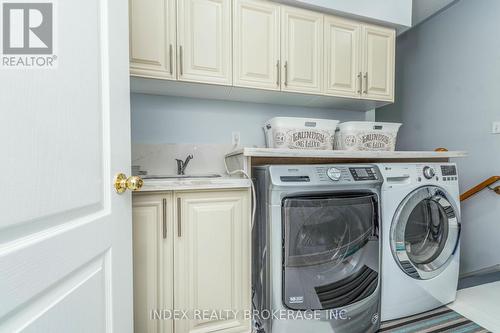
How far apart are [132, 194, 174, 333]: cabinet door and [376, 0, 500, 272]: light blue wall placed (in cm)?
258

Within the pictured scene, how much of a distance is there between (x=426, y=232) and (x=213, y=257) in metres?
1.41

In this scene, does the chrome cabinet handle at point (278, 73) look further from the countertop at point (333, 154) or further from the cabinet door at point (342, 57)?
the countertop at point (333, 154)

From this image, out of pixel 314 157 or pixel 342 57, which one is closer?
pixel 314 157

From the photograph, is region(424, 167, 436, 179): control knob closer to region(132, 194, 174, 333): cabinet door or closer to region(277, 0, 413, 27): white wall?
region(277, 0, 413, 27): white wall

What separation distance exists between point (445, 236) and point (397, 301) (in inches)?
21.0

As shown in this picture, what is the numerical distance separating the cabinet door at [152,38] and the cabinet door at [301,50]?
0.77 metres

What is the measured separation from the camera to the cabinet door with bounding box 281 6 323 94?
169 centimetres

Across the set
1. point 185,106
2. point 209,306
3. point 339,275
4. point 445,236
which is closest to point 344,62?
point 185,106

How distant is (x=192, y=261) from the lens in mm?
1111

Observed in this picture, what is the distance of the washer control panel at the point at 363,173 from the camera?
4.23 ft

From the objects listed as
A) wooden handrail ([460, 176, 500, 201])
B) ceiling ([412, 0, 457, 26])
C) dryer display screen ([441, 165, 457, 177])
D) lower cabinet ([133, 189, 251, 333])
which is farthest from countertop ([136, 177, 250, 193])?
ceiling ([412, 0, 457, 26])

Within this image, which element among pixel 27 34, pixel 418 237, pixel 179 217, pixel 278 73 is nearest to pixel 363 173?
pixel 418 237

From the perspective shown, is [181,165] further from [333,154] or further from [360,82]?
[360,82]

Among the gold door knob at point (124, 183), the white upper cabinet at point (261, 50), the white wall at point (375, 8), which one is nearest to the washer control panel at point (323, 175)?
the gold door knob at point (124, 183)
